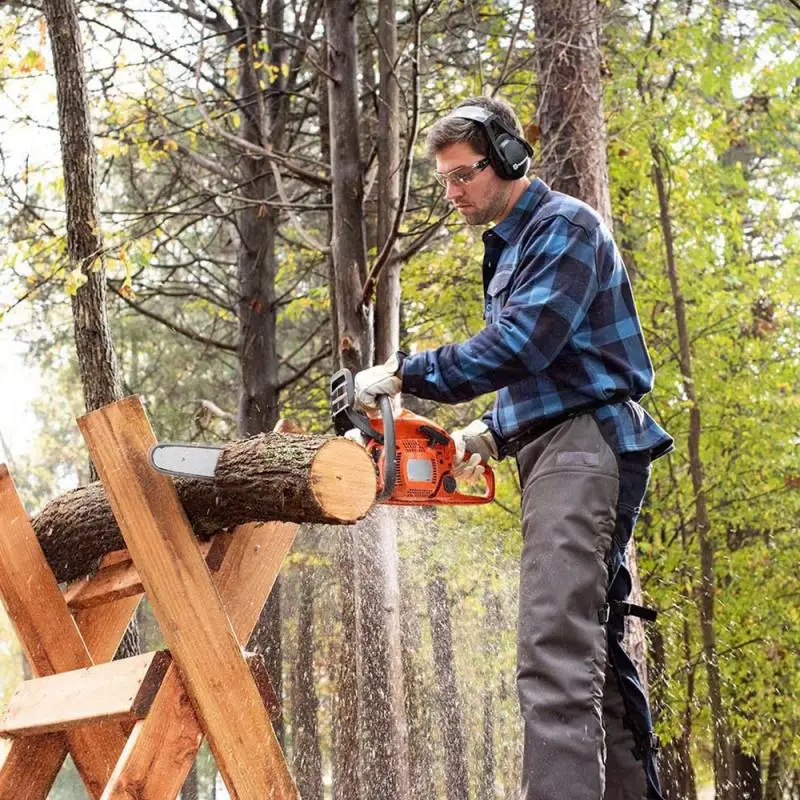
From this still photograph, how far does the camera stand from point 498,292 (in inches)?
111

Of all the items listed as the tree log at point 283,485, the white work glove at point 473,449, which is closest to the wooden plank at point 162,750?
the tree log at point 283,485

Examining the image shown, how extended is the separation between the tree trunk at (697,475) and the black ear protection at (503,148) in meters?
5.19

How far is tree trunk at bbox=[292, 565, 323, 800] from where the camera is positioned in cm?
1055

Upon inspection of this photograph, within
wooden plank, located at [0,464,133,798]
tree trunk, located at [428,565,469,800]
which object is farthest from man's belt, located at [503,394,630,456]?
tree trunk, located at [428,565,469,800]

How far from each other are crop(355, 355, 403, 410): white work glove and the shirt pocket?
0.31 meters

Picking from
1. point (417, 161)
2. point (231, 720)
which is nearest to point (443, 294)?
point (417, 161)

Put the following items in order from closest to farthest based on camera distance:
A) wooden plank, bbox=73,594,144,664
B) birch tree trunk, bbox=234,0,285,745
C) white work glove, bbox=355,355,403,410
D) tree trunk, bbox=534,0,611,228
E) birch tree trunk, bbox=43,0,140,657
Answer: white work glove, bbox=355,355,403,410
wooden plank, bbox=73,594,144,664
birch tree trunk, bbox=43,0,140,657
tree trunk, bbox=534,0,611,228
birch tree trunk, bbox=234,0,285,745

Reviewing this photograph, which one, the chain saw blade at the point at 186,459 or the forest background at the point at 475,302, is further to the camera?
the forest background at the point at 475,302

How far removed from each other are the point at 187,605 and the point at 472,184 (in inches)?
52.8

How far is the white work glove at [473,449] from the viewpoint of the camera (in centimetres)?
294

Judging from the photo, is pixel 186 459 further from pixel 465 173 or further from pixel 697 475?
pixel 697 475

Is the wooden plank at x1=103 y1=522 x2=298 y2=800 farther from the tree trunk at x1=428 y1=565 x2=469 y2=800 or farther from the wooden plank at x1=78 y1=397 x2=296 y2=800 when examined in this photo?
the tree trunk at x1=428 y1=565 x2=469 y2=800

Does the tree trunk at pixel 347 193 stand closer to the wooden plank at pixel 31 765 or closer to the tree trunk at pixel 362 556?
the tree trunk at pixel 362 556

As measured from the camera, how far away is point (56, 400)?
22.2m
